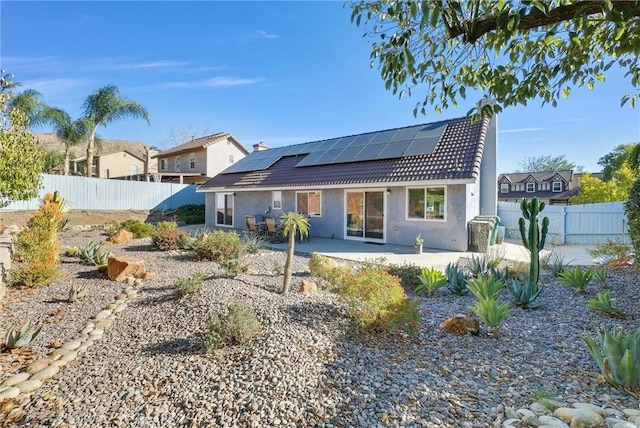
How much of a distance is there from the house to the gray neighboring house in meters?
11.9

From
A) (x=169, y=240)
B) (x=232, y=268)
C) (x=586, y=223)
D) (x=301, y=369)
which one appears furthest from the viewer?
(x=586, y=223)

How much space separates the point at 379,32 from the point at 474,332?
13.0ft

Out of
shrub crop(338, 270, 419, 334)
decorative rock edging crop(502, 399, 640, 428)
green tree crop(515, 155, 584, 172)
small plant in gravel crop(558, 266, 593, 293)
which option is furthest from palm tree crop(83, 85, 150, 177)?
green tree crop(515, 155, 584, 172)

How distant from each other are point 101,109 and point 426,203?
1008 inches

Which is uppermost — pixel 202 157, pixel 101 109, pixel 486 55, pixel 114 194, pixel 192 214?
pixel 101 109

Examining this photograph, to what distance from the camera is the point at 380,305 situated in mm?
3879

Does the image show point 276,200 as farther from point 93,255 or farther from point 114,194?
point 114,194

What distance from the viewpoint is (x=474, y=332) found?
4.16m

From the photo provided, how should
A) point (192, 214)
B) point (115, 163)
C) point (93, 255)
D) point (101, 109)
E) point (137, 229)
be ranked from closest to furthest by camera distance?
point (93, 255), point (137, 229), point (192, 214), point (101, 109), point (115, 163)

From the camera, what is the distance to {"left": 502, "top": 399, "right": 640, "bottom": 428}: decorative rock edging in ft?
7.23

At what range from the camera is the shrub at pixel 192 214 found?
69.4ft

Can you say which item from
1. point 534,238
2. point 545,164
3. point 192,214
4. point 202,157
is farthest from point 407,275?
point 545,164

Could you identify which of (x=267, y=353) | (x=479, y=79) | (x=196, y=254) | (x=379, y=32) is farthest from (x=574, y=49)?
(x=196, y=254)

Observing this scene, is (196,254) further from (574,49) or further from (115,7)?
(574,49)
